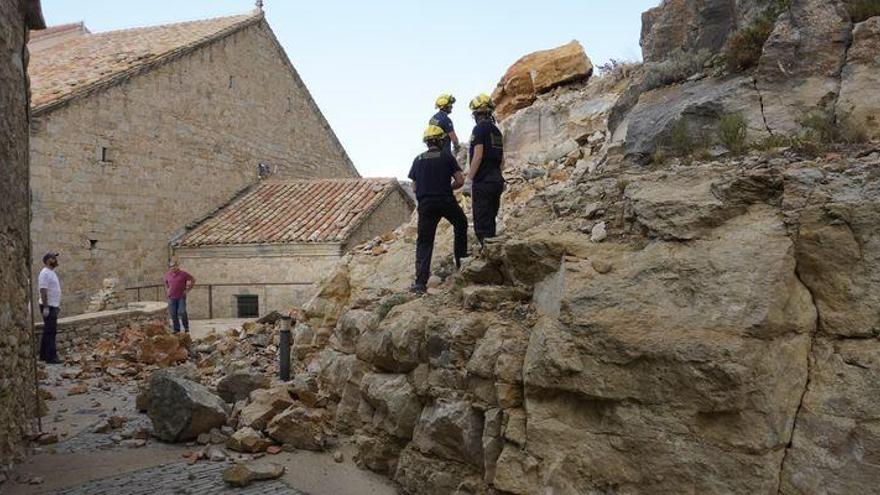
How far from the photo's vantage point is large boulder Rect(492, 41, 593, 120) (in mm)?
10922

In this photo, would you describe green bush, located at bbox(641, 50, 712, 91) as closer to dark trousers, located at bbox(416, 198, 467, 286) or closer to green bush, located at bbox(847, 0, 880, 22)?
green bush, located at bbox(847, 0, 880, 22)

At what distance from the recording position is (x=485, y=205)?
6191mm

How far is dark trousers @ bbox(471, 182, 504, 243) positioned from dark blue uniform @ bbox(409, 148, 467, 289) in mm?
222

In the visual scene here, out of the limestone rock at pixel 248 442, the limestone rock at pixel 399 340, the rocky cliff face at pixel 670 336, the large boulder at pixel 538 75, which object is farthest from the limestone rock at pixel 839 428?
the large boulder at pixel 538 75

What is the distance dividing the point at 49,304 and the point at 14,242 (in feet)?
12.5

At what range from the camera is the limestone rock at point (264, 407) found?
6.27m

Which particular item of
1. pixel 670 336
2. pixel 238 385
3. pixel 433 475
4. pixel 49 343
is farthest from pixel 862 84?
pixel 49 343

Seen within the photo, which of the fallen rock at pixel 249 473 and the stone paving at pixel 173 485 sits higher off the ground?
the fallen rock at pixel 249 473

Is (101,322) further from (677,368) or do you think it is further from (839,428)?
(839,428)

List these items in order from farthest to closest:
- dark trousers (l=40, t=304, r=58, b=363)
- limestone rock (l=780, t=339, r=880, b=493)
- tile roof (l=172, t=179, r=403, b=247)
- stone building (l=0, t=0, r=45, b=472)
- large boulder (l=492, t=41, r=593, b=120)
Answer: tile roof (l=172, t=179, r=403, b=247) → large boulder (l=492, t=41, r=593, b=120) → dark trousers (l=40, t=304, r=58, b=363) → stone building (l=0, t=0, r=45, b=472) → limestone rock (l=780, t=339, r=880, b=493)

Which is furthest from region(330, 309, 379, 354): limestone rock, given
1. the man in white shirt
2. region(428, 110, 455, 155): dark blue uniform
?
the man in white shirt

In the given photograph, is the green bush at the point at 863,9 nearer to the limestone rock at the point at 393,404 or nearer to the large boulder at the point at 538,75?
the limestone rock at the point at 393,404

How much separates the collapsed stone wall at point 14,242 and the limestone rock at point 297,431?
2.30 m

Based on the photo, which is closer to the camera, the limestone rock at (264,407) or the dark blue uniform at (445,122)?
the limestone rock at (264,407)
